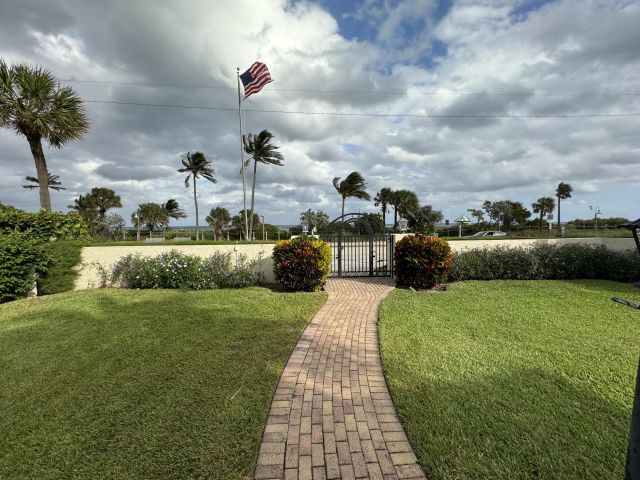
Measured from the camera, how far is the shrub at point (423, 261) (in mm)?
7988

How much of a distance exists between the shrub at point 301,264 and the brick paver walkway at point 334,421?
328 centimetres

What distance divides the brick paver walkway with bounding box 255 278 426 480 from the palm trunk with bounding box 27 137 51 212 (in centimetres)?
998

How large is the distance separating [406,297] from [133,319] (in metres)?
5.40

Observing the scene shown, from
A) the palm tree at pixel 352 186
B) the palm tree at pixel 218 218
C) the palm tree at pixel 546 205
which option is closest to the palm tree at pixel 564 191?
the palm tree at pixel 546 205

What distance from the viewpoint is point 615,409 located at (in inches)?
106

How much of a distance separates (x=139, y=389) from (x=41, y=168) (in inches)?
407

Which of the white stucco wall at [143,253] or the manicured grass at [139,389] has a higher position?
the white stucco wall at [143,253]

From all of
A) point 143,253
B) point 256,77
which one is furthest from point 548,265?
point 256,77

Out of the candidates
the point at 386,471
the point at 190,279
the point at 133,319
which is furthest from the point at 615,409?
the point at 190,279

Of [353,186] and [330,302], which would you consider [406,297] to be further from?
[353,186]

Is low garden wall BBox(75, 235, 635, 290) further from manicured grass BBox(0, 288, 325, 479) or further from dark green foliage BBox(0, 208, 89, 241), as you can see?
manicured grass BBox(0, 288, 325, 479)

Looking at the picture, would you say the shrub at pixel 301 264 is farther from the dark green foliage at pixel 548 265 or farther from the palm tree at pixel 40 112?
the palm tree at pixel 40 112

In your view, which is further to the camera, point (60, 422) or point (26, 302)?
point (26, 302)

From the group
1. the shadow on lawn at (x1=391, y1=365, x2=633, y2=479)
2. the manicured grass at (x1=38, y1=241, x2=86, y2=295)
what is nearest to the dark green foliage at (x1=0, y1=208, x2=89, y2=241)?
the manicured grass at (x1=38, y1=241, x2=86, y2=295)
